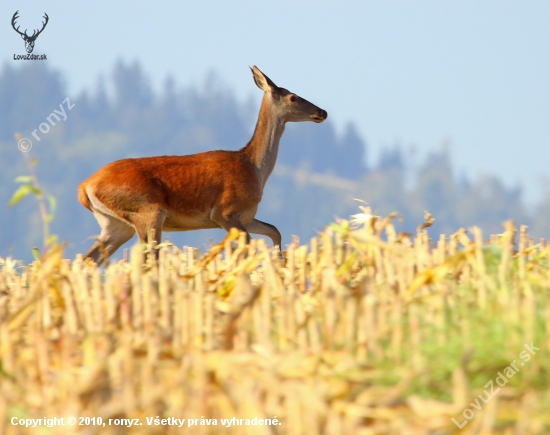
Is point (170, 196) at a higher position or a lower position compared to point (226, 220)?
higher

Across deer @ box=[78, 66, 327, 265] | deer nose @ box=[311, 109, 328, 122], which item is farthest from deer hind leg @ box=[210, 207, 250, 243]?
deer nose @ box=[311, 109, 328, 122]

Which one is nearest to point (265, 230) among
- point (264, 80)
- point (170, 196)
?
point (170, 196)

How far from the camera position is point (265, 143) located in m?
11.7

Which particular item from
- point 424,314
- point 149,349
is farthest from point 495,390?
point 149,349

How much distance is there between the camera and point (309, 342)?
3.80 meters

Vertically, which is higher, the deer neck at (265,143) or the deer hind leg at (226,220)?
the deer neck at (265,143)

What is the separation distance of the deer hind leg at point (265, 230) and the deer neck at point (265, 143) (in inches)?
24.9

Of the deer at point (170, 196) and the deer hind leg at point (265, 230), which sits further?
the deer hind leg at point (265, 230)

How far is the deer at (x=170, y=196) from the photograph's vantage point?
10102 mm

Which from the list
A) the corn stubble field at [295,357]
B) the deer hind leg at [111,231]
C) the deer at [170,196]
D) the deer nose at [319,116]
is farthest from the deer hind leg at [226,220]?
the corn stubble field at [295,357]

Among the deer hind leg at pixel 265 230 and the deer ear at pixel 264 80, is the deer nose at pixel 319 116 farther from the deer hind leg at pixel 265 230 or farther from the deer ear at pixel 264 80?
the deer hind leg at pixel 265 230

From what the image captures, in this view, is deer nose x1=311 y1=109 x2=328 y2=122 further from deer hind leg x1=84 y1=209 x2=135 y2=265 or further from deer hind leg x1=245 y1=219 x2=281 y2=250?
deer hind leg x1=84 y1=209 x2=135 y2=265

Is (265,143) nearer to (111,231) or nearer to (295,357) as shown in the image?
(111,231)

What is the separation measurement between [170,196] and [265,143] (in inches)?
70.2
